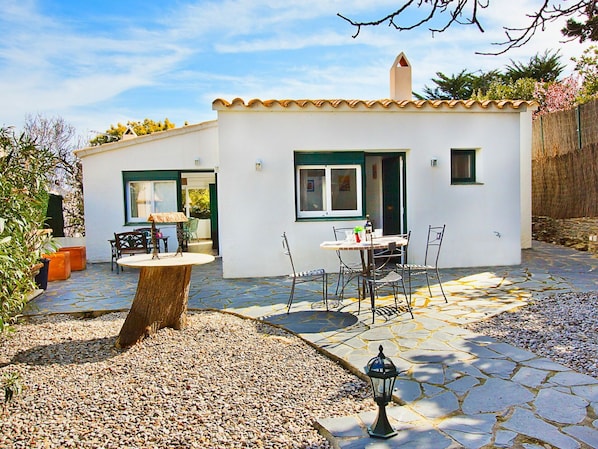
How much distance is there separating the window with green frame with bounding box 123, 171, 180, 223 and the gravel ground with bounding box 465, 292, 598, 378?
899cm

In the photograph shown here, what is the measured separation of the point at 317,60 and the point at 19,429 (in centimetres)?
942

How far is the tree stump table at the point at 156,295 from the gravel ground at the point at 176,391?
0.48ft

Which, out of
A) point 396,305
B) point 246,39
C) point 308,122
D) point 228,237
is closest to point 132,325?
point 396,305

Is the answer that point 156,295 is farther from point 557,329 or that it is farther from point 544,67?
point 544,67

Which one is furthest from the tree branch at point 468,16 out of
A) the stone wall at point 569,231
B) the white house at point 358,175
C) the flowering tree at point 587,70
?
the flowering tree at point 587,70

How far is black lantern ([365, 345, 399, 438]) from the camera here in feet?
9.29

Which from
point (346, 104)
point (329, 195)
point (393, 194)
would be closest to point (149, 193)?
point (329, 195)

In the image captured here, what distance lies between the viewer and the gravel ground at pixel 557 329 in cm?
422

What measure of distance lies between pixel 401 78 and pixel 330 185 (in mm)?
3649

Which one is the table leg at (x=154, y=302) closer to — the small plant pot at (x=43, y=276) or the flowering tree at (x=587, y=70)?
the small plant pot at (x=43, y=276)

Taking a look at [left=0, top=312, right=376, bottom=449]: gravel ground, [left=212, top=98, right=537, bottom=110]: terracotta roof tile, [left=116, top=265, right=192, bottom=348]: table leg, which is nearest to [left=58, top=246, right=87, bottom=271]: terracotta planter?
[left=212, top=98, right=537, bottom=110]: terracotta roof tile

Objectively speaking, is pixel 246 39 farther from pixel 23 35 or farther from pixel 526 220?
pixel 526 220

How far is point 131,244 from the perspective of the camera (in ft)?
34.7

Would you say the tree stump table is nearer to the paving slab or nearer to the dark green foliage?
the paving slab
